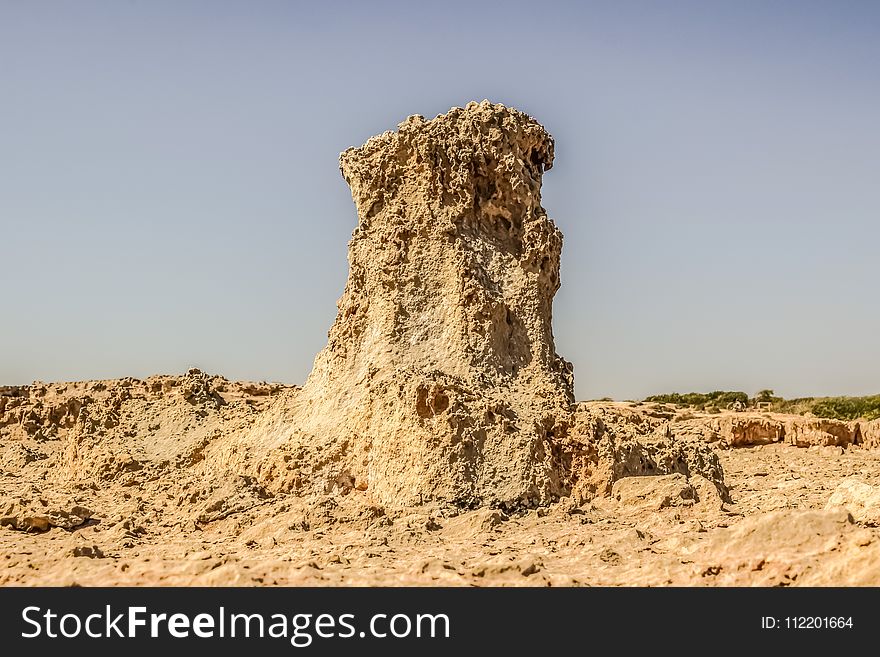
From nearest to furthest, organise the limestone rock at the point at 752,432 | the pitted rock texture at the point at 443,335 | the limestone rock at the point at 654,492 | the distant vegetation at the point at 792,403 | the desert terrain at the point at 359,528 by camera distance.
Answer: the desert terrain at the point at 359,528 < the limestone rock at the point at 654,492 < the pitted rock texture at the point at 443,335 < the limestone rock at the point at 752,432 < the distant vegetation at the point at 792,403

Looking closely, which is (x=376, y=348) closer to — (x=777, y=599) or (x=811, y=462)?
(x=777, y=599)

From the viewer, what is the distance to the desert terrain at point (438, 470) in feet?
21.7

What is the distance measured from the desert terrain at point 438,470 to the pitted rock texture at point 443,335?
3 cm

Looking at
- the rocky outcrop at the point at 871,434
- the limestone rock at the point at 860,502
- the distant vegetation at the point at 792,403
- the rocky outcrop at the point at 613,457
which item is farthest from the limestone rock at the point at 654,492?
the distant vegetation at the point at 792,403

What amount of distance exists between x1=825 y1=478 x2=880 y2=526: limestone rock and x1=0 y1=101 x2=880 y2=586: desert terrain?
33mm

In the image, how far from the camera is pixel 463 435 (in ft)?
30.2

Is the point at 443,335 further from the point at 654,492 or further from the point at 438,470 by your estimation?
the point at 654,492

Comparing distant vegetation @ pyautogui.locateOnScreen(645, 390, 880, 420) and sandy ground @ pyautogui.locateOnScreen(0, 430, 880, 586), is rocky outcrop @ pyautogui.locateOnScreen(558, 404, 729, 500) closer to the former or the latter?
sandy ground @ pyautogui.locateOnScreen(0, 430, 880, 586)

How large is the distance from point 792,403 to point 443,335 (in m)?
26.6

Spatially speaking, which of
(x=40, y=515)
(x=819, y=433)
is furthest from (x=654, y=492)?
(x=819, y=433)

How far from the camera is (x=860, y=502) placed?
8305mm

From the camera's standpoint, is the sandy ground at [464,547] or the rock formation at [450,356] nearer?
the sandy ground at [464,547]

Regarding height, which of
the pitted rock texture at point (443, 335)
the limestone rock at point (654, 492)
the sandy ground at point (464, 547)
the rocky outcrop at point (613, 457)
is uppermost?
the pitted rock texture at point (443, 335)

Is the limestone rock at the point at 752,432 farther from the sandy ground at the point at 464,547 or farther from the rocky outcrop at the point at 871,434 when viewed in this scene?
the sandy ground at the point at 464,547
